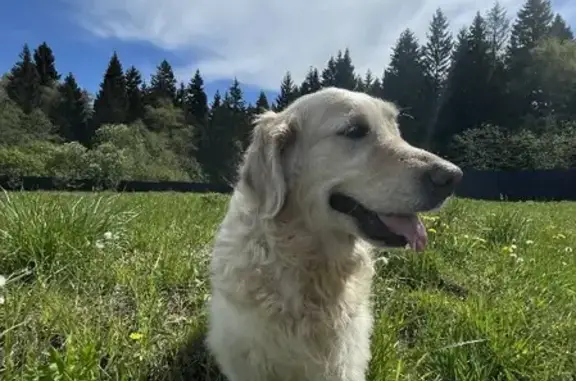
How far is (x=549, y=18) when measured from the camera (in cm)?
5566

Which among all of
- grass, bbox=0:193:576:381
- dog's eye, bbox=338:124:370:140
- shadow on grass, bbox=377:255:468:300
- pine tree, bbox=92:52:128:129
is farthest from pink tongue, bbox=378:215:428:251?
pine tree, bbox=92:52:128:129

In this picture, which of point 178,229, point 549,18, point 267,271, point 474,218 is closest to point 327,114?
point 267,271

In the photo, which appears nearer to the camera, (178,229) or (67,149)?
(178,229)

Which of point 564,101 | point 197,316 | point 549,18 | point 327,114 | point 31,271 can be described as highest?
point 549,18

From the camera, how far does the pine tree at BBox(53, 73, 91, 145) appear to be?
51906 millimetres

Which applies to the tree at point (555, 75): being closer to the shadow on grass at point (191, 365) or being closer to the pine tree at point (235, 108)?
the pine tree at point (235, 108)

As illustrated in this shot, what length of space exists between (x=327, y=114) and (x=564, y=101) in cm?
5394

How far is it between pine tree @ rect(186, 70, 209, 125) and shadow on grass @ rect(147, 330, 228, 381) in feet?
191

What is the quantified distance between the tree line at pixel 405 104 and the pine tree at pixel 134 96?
15cm

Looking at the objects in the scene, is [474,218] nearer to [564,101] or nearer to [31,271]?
[31,271]

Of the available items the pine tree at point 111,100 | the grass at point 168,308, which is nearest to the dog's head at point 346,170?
the grass at point 168,308

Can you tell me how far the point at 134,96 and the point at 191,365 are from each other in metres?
58.4

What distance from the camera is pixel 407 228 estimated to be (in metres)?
2.23

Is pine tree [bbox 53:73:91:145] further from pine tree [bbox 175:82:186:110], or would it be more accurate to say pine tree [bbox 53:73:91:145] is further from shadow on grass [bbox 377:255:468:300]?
shadow on grass [bbox 377:255:468:300]
